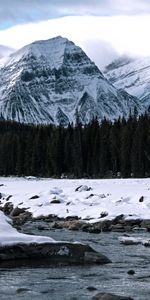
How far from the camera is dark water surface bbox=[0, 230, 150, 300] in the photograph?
1902 centimetres

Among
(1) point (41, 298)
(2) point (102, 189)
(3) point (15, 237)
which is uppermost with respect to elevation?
(2) point (102, 189)

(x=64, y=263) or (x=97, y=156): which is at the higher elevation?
(x=97, y=156)

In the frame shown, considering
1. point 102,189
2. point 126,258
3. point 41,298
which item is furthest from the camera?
point 102,189

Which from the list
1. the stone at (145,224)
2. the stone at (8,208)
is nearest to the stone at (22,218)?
the stone at (8,208)

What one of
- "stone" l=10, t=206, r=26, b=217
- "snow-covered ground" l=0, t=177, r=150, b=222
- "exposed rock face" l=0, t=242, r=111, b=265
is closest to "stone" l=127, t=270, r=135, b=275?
"exposed rock face" l=0, t=242, r=111, b=265

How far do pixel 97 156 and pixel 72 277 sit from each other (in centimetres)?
8876

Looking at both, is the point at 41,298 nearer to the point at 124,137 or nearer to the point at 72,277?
the point at 72,277

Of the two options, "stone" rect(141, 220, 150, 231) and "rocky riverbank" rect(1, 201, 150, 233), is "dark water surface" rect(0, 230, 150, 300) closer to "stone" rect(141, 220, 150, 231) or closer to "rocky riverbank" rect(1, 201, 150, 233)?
"rocky riverbank" rect(1, 201, 150, 233)

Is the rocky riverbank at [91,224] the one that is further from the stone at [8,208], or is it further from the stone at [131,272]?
the stone at [131,272]

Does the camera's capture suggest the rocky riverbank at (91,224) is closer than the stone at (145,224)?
Yes

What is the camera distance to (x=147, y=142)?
3807 inches

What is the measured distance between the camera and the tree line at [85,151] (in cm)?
9750

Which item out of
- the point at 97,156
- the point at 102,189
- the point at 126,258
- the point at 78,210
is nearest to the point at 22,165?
the point at 97,156

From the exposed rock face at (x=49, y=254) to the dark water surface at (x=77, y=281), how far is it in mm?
833
